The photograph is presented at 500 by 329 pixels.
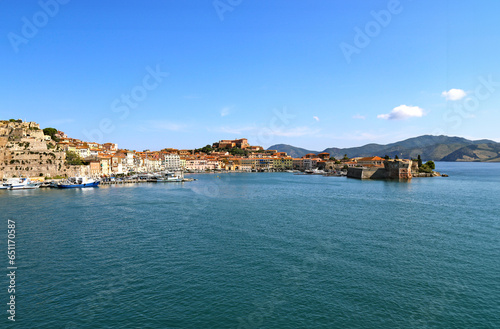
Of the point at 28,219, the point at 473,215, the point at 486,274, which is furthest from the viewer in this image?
the point at 473,215

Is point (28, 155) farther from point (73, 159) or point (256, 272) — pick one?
point (256, 272)

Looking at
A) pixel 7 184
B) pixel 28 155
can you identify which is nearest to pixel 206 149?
pixel 28 155

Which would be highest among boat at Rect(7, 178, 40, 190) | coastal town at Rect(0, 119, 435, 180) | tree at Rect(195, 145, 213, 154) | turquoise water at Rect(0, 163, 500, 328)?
tree at Rect(195, 145, 213, 154)

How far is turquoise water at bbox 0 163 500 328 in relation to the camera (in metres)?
8.61

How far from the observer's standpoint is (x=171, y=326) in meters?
8.13

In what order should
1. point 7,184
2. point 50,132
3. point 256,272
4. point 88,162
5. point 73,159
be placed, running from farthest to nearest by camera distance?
point 50,132
point 88,162
point 73,159
point 7,184
point 256,272

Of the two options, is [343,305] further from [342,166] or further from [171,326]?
[342,166]

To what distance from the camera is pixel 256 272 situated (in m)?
11.5

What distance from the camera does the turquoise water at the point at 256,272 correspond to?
8.61 metres

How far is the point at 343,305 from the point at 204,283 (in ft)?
14.6

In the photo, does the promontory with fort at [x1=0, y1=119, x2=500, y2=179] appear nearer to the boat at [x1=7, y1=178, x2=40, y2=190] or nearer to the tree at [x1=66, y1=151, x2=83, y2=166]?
the tree at [x1=66, y1=151, x2=83, y2=166]

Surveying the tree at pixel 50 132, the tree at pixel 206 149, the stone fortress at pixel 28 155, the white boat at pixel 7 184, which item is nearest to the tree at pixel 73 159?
the stone fortress at pixel 28 155

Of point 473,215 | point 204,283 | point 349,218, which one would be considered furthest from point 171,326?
point 473,215

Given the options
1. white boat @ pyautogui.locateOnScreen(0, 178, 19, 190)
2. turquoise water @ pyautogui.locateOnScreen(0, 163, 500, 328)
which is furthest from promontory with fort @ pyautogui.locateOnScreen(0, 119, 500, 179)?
turquoise water @ pyautogui.locateOnScreen(0, 163, 500, 328)
